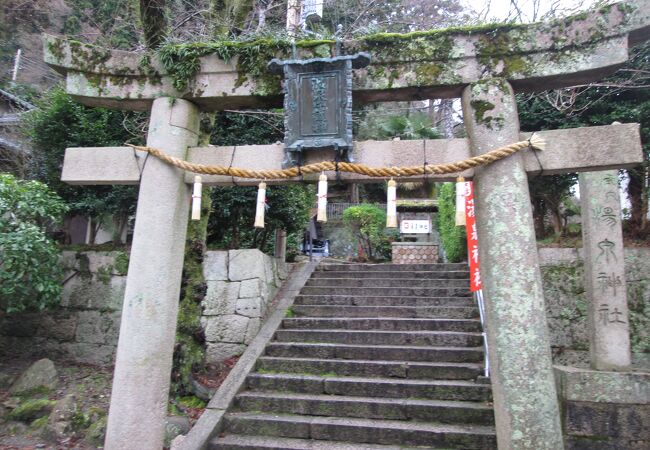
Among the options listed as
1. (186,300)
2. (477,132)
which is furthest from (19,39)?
(477,132)

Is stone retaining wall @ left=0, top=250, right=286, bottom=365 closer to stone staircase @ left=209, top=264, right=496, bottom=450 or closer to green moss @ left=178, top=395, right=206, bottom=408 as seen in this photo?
stone staircase @ left=209, top=264, right=496, bottom=450

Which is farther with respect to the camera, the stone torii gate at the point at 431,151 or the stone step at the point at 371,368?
the stone step at the point at 371,368

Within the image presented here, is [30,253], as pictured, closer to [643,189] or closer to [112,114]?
[112,114]

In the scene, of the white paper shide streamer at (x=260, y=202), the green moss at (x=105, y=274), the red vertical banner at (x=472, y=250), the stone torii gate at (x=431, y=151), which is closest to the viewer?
the stone torii gate at (x=431, y=151)

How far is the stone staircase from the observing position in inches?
211

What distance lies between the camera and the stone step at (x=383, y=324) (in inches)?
299

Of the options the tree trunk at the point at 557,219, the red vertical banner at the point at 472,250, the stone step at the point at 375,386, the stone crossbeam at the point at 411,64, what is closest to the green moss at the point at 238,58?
the stone crossbeam at the point at 411,64

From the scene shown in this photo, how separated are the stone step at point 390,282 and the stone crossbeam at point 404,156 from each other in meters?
5.98

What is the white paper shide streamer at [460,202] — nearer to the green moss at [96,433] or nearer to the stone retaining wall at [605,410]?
the stone retaining wall at [605,410]

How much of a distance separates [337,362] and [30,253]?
4.94 meters

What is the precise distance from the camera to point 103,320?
8258 millimetres

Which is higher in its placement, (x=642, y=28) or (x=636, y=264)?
(x=642, y=28)

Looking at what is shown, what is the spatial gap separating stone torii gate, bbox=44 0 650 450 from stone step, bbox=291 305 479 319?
4.61 meters

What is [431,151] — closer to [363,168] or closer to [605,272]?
[363,168]
